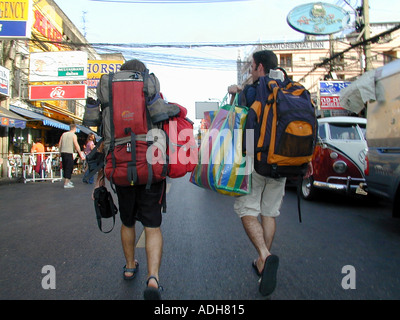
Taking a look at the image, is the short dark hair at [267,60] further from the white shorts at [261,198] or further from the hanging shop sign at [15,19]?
the hanging shop sign at [15,19]

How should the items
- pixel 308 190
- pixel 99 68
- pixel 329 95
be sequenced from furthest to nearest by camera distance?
pixel 99 68 → pixel 329 95 → pixel 308 190

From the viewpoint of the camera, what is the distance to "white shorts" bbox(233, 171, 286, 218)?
2.51m

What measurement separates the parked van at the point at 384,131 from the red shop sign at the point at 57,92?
1196 cm

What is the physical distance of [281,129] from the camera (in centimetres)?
228

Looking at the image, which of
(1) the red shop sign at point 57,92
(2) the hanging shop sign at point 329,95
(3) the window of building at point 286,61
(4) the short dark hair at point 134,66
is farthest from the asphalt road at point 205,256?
(3) the window of building at point 286,61

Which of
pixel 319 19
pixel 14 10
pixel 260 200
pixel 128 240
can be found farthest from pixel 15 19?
pixel 319 19

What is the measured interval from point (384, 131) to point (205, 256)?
3.32 meters

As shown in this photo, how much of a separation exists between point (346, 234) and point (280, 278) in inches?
75.3

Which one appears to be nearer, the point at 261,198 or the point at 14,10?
the point at 261,198

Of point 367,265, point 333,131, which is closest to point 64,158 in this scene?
point 333,131

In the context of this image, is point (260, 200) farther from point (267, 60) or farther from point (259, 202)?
point (267, 60)

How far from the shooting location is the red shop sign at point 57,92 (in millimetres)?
13562

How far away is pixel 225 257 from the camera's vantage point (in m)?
3.15
